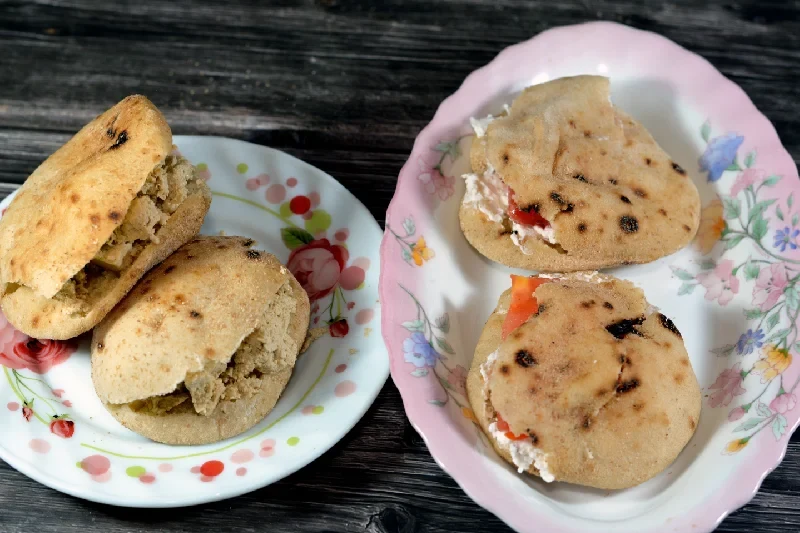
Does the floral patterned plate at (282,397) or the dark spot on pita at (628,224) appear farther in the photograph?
the dark spot on pita at (628,224)

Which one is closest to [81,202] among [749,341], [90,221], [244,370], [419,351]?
[90,221]

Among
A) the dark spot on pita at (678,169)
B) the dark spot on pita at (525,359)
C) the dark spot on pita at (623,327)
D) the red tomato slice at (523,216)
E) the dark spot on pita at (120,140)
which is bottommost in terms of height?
the dark spot on pita at (525,359)

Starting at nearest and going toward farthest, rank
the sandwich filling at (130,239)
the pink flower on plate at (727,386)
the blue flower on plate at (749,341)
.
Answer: the sandwich filling at (130,239), the pink flower on plate at (727,386), the blue flower on plate at (749,341)

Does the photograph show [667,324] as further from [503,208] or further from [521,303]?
[503,208]

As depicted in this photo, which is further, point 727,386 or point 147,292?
point 727,386

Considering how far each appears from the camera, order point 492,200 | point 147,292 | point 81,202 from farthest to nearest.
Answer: point 492,200 < point 147,292 < point 81,202

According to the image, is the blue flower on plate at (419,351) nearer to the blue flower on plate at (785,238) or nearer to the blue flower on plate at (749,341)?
the blue flower on plate at (749,341)

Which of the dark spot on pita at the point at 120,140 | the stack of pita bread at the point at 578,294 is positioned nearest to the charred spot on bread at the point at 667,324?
the stack of pita bread at the point at 578,294
